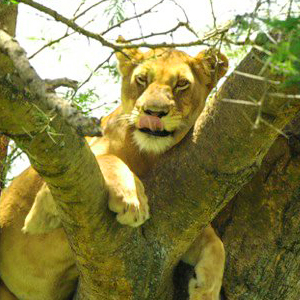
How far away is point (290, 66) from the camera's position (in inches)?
66.7

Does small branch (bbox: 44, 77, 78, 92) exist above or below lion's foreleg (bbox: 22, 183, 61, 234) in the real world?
above

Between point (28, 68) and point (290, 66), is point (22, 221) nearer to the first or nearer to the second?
point (28, 68)

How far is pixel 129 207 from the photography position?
3.17 meters

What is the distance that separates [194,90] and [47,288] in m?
1.58

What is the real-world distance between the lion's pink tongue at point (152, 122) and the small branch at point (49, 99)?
69.9 inches

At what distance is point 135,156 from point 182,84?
0.55 meters

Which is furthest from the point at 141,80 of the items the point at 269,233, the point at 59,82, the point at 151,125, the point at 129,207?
the point at 59,82

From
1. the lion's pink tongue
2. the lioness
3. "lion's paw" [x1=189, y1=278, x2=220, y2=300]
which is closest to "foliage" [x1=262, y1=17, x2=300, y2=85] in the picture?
the lioness

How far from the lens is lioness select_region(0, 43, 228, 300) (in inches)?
147

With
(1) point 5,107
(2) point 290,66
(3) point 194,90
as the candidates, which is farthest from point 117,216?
(2) point 290,66

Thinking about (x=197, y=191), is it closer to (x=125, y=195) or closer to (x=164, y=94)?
(x=125, y=195)

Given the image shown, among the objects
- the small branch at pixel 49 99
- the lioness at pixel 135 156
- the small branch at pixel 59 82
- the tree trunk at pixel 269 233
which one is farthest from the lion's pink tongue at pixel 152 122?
the small branch at pixel 49 99

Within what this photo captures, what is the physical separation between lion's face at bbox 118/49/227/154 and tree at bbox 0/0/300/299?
1.06 feet

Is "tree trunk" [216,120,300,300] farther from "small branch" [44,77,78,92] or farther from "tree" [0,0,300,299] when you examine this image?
"small branch" [44,77,78,92]
